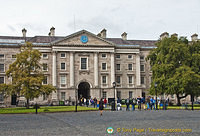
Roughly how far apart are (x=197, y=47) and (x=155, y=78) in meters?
8.15

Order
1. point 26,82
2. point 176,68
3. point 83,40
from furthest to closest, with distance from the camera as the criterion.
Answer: point 83,40 < point 176,68 < point 26,82

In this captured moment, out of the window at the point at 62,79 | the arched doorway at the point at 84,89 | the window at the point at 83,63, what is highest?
the window at the point at 83,63

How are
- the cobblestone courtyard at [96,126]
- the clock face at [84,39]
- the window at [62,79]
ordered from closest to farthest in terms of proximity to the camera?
the cobblestone courtyard at [96,126], the window at [62,79], the clock face at [84,39]

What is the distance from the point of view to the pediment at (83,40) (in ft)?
198

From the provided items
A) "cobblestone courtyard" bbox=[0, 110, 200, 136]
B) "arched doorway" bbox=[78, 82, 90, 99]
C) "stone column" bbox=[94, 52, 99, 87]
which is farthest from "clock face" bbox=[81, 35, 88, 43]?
"cobblestone courtyard" bbox=[0, 110, 200, 136]

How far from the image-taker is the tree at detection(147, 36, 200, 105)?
1699 inches

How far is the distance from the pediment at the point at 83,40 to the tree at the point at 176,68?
15.7 m

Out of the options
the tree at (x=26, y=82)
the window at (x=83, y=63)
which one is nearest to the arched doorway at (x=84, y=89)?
the window at (x=83, y=63)

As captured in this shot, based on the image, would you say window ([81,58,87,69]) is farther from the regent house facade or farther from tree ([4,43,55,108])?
tree ([4,43,55,108])

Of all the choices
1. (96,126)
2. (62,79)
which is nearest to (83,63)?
(62,79)

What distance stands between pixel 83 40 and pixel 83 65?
511 cm

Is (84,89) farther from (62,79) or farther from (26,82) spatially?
(26,82)

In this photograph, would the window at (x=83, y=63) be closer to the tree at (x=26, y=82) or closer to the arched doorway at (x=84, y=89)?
the arched doorway at (x=84, y=89)

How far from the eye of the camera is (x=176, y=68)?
149ft
